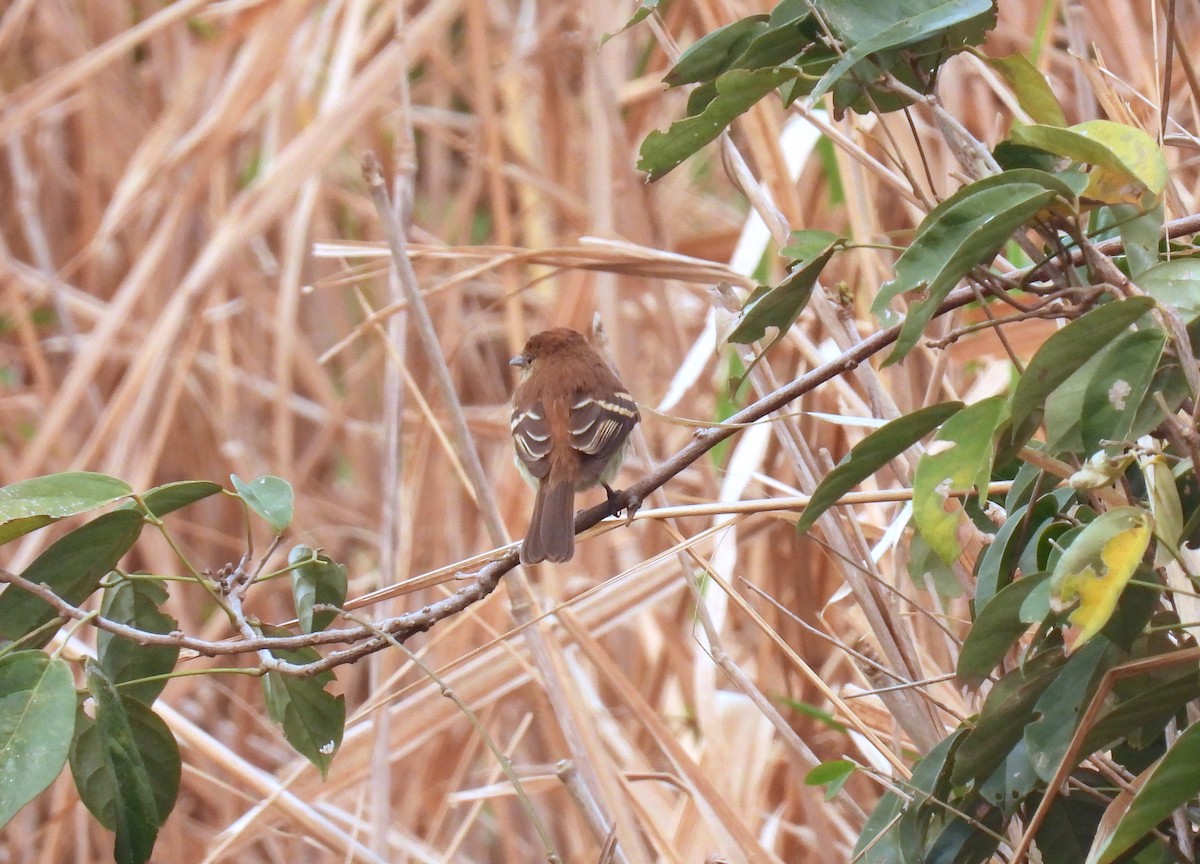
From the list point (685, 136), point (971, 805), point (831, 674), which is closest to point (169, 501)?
point (685, 136)

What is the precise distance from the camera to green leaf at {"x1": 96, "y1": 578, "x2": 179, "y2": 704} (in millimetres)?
1535

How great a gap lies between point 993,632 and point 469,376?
3.66 metres

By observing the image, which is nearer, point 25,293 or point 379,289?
point 25,293

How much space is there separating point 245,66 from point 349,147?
1.07m

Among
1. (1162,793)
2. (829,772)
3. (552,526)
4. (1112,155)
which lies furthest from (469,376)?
(1162,793)

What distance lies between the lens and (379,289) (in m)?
5.05

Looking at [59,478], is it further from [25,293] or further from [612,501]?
[25,293]

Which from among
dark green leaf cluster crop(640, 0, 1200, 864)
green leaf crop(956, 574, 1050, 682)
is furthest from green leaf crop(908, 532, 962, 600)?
green leaf crop(956, 574, 1050, 682)

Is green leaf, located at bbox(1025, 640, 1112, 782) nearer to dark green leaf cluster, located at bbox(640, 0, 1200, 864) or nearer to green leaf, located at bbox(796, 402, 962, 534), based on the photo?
dark green leaf cluster, located at bbox(640, 0, 1200, 864)

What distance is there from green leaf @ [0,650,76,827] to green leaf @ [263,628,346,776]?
0.31 m

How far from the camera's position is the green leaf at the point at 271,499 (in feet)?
4.75

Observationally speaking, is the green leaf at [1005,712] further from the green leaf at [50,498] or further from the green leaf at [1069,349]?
the green leaf at [50,498]

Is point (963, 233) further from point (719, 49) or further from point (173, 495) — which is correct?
point (173, 495)

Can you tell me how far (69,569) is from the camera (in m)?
1.44
